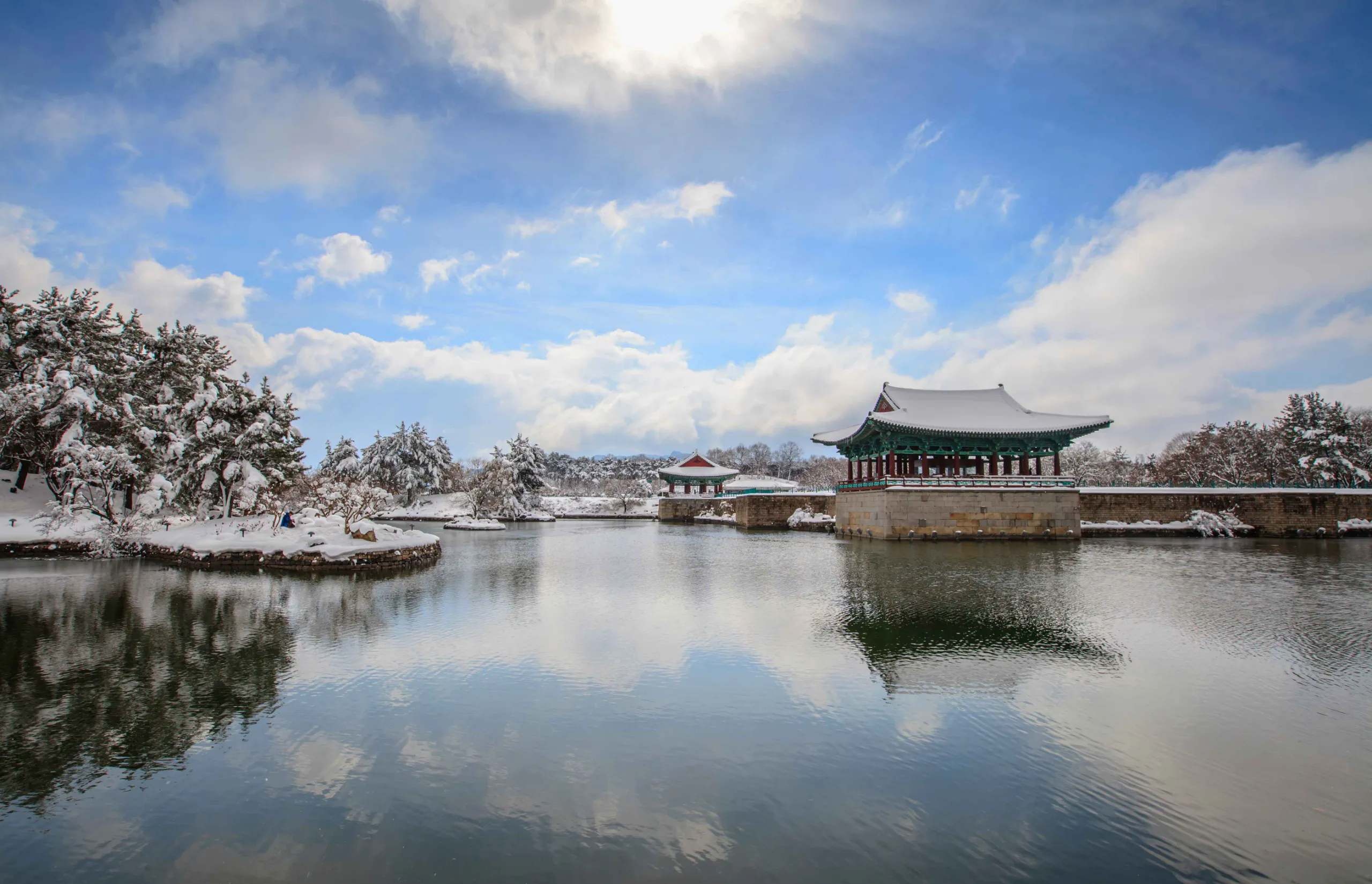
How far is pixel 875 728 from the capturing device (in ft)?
20.5

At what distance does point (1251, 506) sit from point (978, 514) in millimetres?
14583

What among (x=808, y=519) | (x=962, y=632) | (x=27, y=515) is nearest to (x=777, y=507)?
(x=808, y=519)

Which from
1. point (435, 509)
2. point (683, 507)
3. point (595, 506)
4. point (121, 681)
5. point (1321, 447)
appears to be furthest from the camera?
point (595, 506)

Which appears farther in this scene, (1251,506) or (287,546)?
(1251,506)

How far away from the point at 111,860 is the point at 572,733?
329 centimetres

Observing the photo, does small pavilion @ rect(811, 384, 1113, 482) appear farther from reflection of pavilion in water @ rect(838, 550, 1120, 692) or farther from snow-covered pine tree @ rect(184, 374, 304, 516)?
snow-covered pine tree @ rect(184, 374, 304, 516)

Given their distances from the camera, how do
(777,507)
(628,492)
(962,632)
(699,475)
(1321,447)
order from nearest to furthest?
1. (962,632)
2. (1321,447)
3. (777,507)
4. (699,475)
5. (628,492)

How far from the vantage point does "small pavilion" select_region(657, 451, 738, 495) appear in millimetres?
59000

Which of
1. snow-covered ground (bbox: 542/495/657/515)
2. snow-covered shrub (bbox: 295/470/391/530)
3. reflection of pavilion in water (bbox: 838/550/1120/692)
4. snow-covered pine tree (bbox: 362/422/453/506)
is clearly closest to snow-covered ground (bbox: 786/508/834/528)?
reflection of pavilion in water (bbox: 838/550/1120/692)

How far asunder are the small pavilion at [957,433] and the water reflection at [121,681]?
25.0 metres

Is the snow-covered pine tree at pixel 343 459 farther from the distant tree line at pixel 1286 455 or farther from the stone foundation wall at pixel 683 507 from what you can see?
the distant tree line at pixel 1286 455

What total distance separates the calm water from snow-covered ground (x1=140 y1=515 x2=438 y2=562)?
18.7 feet

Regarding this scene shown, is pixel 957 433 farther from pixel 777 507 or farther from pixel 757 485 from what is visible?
pixel 757 485

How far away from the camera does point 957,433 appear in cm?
2914
